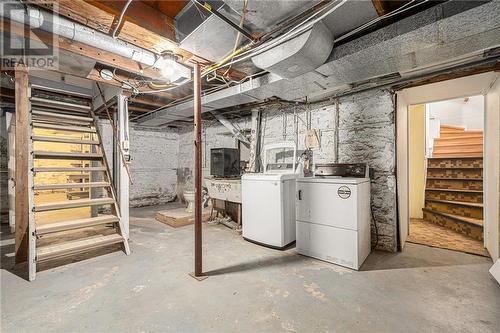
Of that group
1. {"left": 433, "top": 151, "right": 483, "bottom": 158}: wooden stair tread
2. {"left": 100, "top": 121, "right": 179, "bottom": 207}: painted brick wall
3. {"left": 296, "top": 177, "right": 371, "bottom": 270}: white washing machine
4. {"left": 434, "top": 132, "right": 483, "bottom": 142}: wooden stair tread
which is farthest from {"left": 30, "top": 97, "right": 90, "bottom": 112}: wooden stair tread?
{"left": 434, "top": 132, "right": 483, "bottom": 142}: wooden stair tread

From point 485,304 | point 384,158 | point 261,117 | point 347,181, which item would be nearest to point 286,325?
point 347,181

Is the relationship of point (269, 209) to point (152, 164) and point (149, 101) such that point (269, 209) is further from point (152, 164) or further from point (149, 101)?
point (152, 164)

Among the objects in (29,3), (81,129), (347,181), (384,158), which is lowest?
(347,181)

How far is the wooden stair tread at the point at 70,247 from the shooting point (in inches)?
95.4

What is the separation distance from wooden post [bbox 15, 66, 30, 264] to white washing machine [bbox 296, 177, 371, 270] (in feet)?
10.9

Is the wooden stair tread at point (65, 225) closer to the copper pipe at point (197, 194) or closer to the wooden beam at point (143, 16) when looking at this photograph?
the copper pipe at point (197, 194)

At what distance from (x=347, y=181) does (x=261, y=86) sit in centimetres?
159

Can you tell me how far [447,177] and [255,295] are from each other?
4.71 meters

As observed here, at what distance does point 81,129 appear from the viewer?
339 cm

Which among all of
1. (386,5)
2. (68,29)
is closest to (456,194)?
(386,5)

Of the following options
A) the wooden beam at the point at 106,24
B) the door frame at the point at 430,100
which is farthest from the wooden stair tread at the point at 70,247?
the door frame at the point at 430,100

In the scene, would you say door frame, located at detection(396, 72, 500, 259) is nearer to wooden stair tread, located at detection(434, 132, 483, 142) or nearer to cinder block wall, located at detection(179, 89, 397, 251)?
cinder block wall, located at detection(179, 89, 397, 251)

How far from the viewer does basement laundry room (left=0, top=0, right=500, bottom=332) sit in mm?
1686

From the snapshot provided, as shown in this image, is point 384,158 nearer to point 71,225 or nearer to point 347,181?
point 347,181
